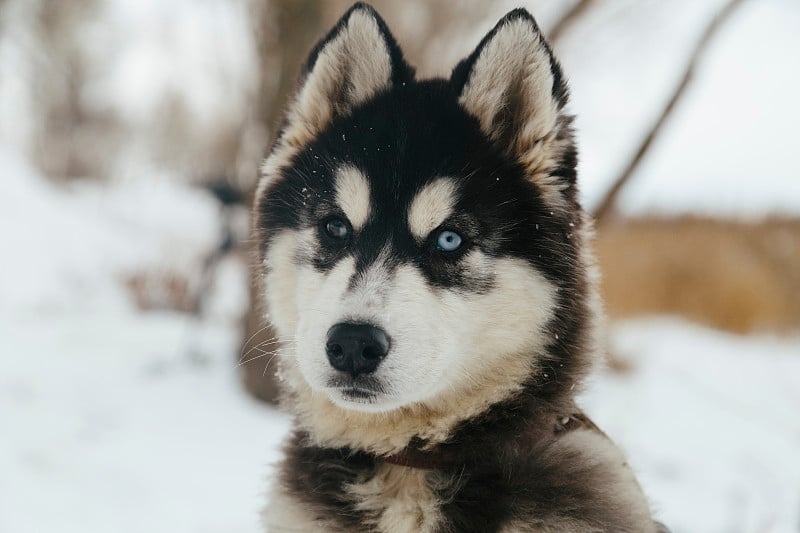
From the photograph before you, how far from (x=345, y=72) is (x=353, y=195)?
598mm

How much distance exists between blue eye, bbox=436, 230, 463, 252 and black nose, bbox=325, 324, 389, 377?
1.59ft

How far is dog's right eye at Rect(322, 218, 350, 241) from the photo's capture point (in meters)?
2.38

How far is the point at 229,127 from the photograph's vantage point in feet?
66.6

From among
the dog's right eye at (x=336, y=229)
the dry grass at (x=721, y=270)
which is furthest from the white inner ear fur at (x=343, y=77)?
the dry grass at (x=721, y=270)

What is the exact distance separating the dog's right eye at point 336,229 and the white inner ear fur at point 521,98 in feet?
2.09

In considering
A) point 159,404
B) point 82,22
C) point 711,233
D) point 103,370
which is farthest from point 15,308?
point 82,22

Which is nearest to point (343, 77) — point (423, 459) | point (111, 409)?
point (423, 459)

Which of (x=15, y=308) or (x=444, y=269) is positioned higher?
(x=444, y=269)

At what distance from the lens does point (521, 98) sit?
236 cm

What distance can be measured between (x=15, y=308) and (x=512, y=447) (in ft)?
25.9

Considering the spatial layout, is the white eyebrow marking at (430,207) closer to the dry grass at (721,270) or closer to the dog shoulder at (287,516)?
the dog shoulder at (287,516)

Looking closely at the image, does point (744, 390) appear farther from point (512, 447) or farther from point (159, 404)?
point (512, 447)

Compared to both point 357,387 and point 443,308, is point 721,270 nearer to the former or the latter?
point 443,308

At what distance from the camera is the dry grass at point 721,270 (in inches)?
498
